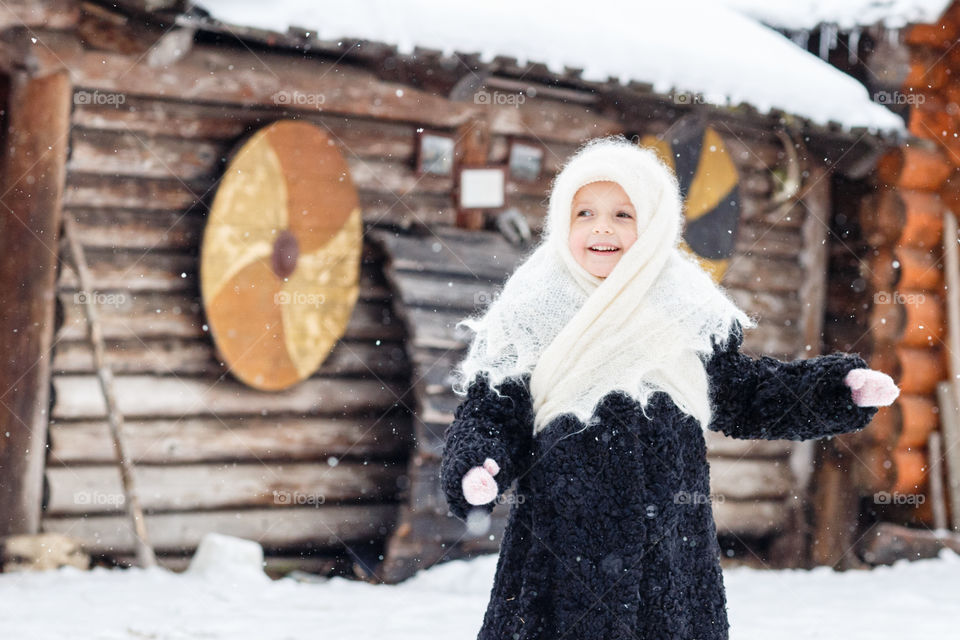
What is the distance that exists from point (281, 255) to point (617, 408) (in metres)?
3.19

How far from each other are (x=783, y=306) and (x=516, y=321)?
4805mm

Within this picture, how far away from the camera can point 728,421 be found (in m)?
2.38

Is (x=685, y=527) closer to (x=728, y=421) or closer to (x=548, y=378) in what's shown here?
(x=728, y=421)

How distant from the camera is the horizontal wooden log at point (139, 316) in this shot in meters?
4.78

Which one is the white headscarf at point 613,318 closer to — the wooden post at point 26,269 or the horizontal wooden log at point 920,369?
the wooden post at point 26,269

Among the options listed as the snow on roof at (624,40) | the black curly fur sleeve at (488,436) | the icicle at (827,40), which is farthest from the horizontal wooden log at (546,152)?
the black curly fur sleeve at (488,436)

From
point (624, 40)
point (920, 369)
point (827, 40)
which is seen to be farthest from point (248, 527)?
point (827, 40)

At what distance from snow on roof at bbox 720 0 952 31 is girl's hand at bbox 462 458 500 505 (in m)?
5.85

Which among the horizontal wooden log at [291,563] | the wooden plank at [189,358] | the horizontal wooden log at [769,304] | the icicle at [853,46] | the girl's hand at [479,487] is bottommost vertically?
the horizontal wooden log at [291,563]

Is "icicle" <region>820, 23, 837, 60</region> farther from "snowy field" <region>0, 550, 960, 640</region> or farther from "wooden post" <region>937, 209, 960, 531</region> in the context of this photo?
"snowy field" <region>0, 550, 960, 640</region>

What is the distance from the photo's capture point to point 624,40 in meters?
5.71

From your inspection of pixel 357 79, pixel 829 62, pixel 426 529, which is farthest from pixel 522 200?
pixel 829 62

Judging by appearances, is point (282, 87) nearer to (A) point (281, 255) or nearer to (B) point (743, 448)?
(A) point (281, 255)

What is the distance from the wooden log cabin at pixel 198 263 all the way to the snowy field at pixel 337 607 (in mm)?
315
